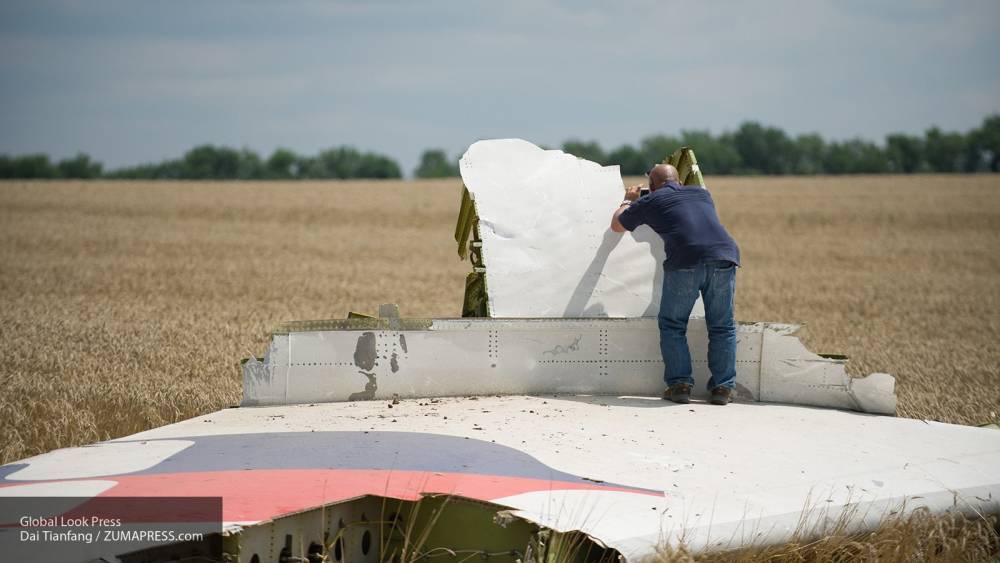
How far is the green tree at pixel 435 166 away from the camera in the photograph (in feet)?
241

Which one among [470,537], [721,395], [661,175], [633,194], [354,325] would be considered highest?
[661,175]

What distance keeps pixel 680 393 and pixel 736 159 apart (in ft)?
196

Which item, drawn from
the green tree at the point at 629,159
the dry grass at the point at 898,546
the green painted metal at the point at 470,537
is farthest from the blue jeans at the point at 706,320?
the green tree at the point at 629,159

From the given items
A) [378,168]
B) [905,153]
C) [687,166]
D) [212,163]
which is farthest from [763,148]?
[687,166]

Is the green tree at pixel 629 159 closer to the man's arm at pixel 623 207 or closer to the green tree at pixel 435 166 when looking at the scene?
the green tree at pixel 435 166

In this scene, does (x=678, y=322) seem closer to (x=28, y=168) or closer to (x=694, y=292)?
(x=694, y=292)

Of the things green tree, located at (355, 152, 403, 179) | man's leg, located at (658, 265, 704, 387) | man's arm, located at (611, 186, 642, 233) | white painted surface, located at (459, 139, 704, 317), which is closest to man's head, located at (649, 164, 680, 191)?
man's arm, located at (611, 186, 642, 233)

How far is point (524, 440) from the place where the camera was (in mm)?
6125

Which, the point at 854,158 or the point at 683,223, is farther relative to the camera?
the point at 854,158

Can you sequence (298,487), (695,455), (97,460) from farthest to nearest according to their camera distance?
(695,455)
(97,460)
(298,487)

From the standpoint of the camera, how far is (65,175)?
6419 centimetres

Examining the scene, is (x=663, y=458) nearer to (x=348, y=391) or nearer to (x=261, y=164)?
(x=348, y=391)

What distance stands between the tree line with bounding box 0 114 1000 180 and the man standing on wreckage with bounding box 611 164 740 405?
48350mm

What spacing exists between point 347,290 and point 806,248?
12.4m
